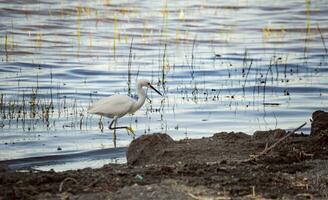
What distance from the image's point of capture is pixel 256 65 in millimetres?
19531

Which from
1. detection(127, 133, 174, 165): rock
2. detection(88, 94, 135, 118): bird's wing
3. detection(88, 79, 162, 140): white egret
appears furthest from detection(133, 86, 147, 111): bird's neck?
detection(127, 133, 174, 165): rock

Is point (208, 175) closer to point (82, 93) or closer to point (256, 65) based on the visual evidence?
point (82, 93)

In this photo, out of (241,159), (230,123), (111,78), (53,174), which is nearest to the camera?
(53,174)

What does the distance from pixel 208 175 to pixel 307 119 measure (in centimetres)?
624

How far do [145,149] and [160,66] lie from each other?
941cm

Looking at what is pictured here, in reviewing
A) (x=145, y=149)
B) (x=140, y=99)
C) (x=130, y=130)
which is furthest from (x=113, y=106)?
(x=145, y=149)

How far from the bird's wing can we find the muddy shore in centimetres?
260

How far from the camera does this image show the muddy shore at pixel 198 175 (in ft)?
24.1

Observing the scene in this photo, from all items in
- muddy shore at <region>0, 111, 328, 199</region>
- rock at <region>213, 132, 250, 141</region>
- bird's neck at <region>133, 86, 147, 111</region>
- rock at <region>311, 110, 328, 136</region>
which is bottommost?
muddy shore at <region>0, 111, 328, 199</region>

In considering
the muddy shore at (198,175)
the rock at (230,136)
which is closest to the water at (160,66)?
the rock at (230,136)

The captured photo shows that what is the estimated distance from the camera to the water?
13.7 metres

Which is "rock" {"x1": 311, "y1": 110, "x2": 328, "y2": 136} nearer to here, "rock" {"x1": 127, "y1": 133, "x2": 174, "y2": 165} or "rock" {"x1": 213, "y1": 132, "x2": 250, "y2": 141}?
"rock" {"x1": 213, "y1": 132, "x2": 250, "y2": 141}

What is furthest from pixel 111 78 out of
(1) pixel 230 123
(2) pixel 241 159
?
(2) pixel 241 159

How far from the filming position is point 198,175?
27.2ft
